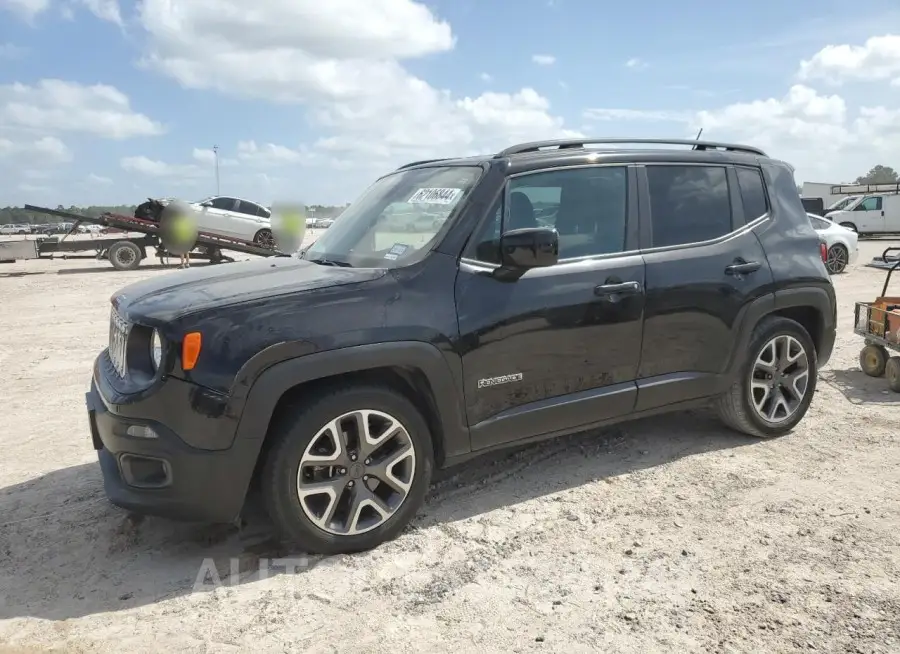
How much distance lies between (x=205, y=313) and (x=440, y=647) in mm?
1695

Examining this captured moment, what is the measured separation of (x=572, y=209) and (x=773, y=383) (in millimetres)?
1955

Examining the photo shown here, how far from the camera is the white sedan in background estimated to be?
1577cm

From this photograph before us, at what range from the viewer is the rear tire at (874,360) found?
21.3ft

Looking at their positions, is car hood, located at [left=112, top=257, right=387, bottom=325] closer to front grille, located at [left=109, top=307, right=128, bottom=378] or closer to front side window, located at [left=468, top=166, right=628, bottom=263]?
front grille, located at [left=109, top=307, right=128, bottom=378]

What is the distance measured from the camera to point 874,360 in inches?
257

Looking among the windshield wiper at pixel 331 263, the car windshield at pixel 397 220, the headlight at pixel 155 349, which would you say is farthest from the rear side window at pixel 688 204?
the headlight at pixel 155 349

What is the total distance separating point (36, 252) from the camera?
1973 cm

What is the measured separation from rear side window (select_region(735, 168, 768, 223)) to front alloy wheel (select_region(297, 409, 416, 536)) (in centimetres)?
285

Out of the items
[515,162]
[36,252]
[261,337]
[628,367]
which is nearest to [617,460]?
[628,367]

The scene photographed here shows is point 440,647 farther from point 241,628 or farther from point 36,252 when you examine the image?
point 36,252

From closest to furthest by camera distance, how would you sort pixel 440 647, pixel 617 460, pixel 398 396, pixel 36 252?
pixel 440 647 < pixel 398 396 < pixel 617 460 < pixel 36 252

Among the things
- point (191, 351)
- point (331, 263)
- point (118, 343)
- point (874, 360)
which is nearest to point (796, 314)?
point (874, 360)

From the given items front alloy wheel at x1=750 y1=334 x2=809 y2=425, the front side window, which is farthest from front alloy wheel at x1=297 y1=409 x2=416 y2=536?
front alloy wheel at x1=750 y1=334 x2=809 y2=425

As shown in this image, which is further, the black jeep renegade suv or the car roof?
the car roof
